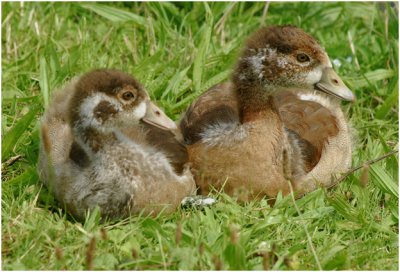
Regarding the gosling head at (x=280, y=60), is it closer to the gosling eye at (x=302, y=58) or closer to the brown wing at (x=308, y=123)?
the gosling eye at (x=302, y=58)

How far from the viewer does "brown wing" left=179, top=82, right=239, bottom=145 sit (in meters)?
5.67

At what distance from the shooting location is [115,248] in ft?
15.8

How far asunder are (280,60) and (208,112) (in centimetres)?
61

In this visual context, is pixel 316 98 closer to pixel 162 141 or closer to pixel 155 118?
pixel 162 141

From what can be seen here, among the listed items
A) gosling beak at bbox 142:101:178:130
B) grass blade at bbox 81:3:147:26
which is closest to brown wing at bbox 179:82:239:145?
gosling beak at bbox 142:101:178:130

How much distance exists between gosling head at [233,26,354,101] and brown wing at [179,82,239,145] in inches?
8.8

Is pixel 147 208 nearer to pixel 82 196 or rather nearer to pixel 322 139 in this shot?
pixel 82 196

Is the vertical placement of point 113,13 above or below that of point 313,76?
below

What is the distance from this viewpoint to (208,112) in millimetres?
5770

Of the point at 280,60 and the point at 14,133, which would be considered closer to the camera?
the point at 280,60

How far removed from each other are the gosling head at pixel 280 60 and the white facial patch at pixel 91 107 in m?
0.90

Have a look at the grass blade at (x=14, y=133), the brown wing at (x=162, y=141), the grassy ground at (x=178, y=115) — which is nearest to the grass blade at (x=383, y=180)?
the grassy ground at (x=178, y=115)

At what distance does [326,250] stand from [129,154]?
119 cm

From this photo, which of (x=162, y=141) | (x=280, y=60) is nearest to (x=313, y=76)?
(x=280, y=60)
